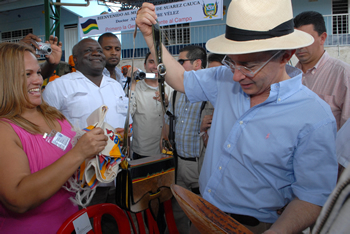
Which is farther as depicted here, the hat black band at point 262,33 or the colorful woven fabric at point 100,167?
the colorful woven fabric at point 100,167

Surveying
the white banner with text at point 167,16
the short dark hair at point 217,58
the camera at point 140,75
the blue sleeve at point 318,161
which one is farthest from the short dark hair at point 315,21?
the white banner with text at point 167,16

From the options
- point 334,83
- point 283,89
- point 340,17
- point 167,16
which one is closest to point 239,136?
→ point 283,89

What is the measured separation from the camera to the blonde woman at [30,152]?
45.6 inches

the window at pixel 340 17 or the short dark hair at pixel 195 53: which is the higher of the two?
the window at pixel 340 17

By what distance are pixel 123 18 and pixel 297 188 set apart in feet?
25.0

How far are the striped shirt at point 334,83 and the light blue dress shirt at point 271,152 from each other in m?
1.17

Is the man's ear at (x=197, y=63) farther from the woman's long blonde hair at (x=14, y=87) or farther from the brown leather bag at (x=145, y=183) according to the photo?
the woman's long blonde hair at (x=14, y=87)

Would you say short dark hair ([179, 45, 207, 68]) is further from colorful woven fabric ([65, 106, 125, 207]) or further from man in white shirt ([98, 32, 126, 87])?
colorful woven fabric ([65, 106, 125, 207])

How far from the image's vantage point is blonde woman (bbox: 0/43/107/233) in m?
1.16

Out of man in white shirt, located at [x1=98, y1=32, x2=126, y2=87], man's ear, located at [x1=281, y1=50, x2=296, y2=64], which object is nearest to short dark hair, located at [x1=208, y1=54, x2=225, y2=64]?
man in white shirt, located at [x1=98, y1=32, x2=126, y2=87]

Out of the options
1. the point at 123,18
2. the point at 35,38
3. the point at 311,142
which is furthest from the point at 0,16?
the point at 311,142

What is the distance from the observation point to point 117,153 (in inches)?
54.9

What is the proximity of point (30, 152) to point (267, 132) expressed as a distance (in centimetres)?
131

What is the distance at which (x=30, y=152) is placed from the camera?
52.6 inches
